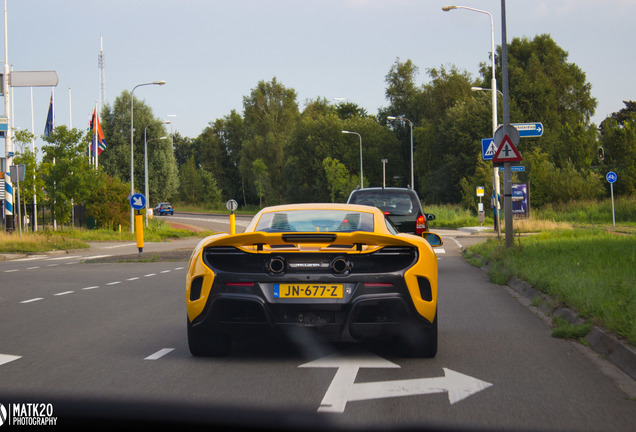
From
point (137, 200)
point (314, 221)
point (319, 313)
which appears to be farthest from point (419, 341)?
point (137, 200)

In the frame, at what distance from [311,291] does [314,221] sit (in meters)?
1.40

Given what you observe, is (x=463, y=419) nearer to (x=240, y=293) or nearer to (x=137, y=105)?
(x=240, y=293)

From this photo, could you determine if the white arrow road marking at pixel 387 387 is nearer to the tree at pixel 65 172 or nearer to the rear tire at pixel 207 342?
the rear tire at pixel 207 342

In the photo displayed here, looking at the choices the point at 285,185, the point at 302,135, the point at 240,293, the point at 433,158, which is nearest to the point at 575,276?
the point at 240,293

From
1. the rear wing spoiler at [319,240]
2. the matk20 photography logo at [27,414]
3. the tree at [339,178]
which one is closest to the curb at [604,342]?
the rear wing spoiler at [319,240]

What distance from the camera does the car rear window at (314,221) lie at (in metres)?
6.96

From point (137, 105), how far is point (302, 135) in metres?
25.8

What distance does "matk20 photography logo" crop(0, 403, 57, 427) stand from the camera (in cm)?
412

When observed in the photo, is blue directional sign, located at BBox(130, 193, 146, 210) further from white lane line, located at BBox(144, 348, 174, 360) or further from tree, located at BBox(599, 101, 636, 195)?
tree, located at BBox(599, 101, 636, 195)

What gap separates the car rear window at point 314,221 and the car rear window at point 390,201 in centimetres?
730

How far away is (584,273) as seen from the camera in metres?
11.6

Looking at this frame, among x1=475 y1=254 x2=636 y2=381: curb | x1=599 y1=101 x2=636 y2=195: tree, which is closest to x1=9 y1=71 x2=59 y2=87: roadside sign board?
x1=475 y1=254 x2=636 y2=381: curb

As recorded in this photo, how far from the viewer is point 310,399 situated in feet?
16.6

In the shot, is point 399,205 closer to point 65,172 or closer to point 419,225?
point 419,225
